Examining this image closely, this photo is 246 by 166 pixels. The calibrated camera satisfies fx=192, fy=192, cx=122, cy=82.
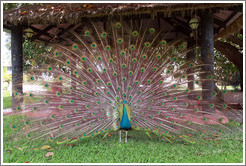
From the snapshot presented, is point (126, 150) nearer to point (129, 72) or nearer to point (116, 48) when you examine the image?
point (129, 72)

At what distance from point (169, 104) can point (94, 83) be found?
1.39 m

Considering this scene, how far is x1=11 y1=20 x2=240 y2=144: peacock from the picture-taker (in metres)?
3.25

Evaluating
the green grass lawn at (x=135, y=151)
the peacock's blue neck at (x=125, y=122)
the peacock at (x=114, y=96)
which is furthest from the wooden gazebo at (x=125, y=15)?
the peacock's blue neck at (x=125, y=122)

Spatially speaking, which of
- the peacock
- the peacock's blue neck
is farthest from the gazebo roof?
the peacock's blue neck

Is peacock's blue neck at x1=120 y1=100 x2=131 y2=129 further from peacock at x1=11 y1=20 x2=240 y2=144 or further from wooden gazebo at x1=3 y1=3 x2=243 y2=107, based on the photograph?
wooden gazebo at x1=3 y1=3 x2=243 y2=107

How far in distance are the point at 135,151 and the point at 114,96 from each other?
1.00 metres

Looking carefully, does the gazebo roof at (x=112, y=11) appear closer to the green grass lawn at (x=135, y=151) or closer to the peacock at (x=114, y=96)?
the peacock at (x=114, y=96)

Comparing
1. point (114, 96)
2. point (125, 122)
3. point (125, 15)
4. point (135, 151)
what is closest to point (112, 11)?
point (125, 15)

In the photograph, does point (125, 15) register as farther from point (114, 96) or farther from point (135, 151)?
point (135, 151)

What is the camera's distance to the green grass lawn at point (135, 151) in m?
2.90

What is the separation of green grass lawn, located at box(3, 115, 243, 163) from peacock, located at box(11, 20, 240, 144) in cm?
23

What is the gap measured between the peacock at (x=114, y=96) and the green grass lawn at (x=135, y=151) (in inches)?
8.9

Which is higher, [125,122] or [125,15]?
[125,15]

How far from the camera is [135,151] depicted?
3158mm
